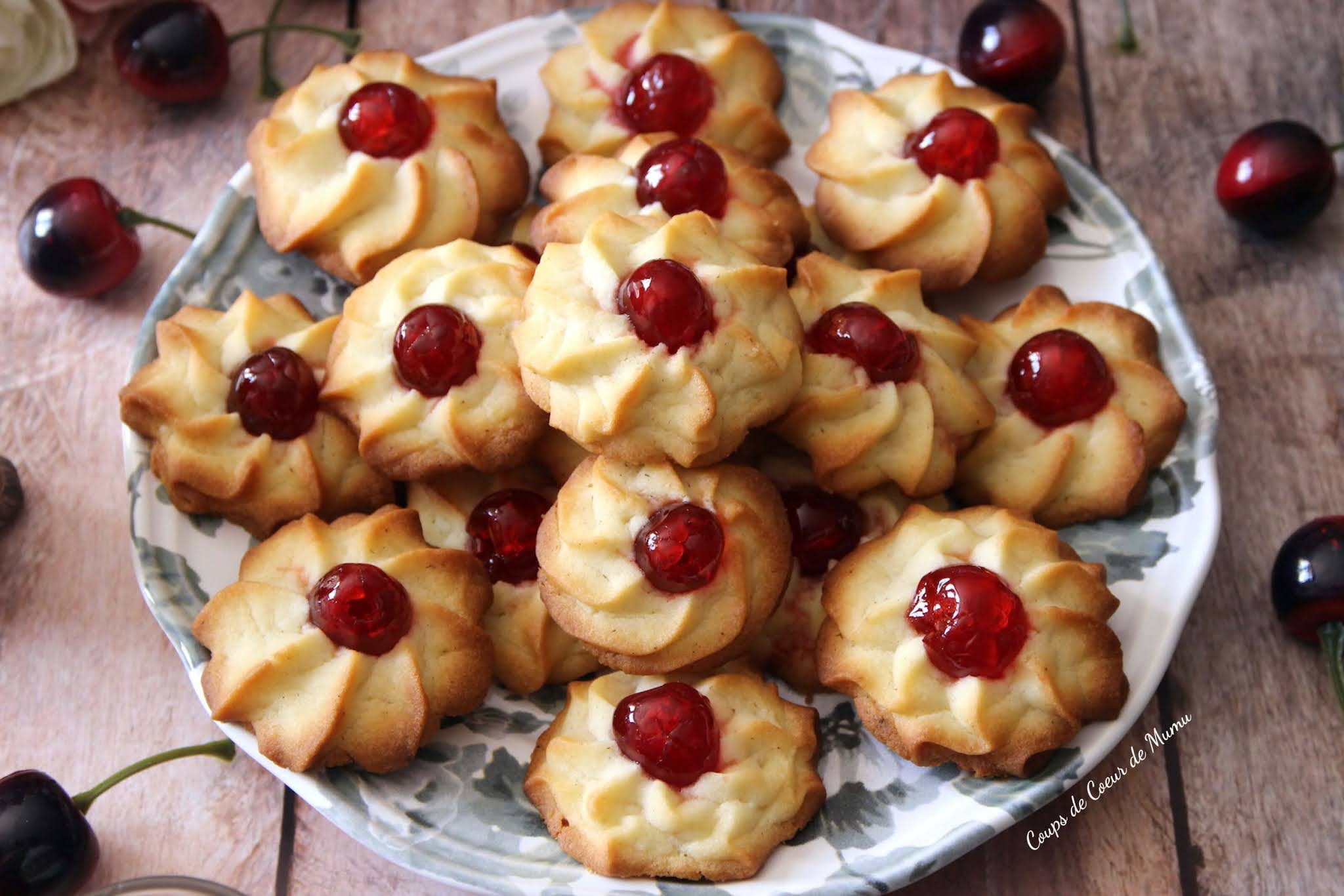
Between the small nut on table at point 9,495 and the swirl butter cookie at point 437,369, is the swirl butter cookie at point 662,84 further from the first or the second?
the small nut on table at point 9,495

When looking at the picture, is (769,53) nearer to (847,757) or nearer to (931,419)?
(931,419)

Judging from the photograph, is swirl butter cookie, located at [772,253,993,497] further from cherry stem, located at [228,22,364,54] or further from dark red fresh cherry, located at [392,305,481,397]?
cherry stem, located at [228,22,364,54]

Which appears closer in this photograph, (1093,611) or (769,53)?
(1093,611)

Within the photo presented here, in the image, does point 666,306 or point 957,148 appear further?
point 957,148

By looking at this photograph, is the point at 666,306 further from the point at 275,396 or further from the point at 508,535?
the point at 275,396

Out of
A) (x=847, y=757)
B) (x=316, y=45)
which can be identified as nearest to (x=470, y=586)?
(x=847, y=757)

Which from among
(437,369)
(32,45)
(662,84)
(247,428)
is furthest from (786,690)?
(32,45)
